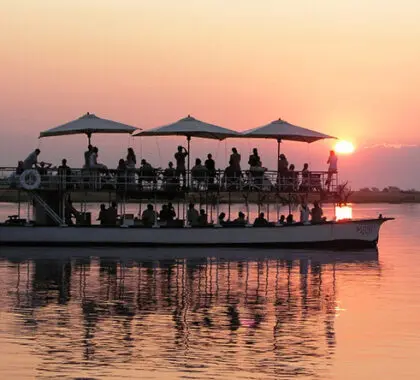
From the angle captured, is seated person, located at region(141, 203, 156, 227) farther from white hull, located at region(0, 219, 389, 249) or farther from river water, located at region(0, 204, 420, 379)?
river water, located at region(0, 204, 420, 379)

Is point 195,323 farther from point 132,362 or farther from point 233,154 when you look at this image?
point 233,154

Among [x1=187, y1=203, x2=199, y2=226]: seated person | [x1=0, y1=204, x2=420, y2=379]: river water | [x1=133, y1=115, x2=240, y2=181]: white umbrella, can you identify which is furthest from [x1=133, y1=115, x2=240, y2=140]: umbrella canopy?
[x1=0, y1=204, x2=420, y2=379]: river water

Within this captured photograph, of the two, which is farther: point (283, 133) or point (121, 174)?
point (283, 133)

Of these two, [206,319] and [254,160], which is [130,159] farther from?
[206,319]

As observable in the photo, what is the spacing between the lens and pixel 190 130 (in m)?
46.5

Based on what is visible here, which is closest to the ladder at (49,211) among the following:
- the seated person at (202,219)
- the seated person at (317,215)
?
the seated person at (202,219)

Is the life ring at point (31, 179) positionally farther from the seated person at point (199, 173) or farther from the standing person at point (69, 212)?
the seated person at point (199, 173)

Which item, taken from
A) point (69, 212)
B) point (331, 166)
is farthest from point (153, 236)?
point (331, 166)

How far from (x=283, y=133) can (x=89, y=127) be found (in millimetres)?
7901

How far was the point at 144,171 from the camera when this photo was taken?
46.4 meters

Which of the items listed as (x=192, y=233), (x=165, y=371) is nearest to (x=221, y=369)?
(x=165, y=371)

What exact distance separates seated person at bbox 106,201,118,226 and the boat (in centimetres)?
33

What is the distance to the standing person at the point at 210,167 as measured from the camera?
154ft

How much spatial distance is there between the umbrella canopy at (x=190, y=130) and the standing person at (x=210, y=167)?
1020 mm
